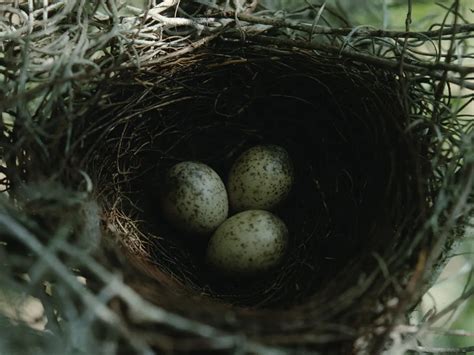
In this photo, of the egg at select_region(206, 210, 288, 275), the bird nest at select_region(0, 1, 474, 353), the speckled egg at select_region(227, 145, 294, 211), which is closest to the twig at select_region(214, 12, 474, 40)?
the bird nest at select_region(0, 1, 474, 353)

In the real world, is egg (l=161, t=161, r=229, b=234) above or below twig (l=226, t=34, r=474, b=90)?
below

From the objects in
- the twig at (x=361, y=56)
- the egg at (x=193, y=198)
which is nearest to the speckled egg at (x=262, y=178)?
the egg at (x=193, y=198)

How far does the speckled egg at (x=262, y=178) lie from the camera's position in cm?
149

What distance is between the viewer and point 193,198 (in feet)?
4.76

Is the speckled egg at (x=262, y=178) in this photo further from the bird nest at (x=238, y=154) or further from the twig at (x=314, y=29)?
the twig at (x=314, y=29)

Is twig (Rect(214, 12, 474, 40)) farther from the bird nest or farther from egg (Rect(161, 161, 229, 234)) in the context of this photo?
egg (Rect(161, 161, 229, 234))

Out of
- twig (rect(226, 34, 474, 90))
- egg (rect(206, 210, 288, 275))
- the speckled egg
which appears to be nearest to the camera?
twig (rect(226, 34, 474, 90))

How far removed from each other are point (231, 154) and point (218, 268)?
326 millimetres

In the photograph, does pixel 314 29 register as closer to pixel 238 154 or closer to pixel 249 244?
pixel 238 154

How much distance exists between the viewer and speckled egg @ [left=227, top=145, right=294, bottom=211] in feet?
4.87

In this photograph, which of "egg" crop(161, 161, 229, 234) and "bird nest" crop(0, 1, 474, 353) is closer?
"bird nest" crop(0, 1, 474, 353)

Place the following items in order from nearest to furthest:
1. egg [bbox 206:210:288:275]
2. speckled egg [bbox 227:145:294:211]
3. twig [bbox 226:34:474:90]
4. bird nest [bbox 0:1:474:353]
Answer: bird nest [bbox 0:1:474:353] < twig [bbox 226:34:474:90] < egg [bbox 206:210:288:275] < speckled egg [bbox 227:145:294:211]

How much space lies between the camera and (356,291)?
101 cm

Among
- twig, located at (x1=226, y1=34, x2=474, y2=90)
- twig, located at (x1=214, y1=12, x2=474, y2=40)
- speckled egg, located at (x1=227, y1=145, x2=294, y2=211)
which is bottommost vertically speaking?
speckled egg, located at (x1=227, y1=145, x2=294, y2=211)
